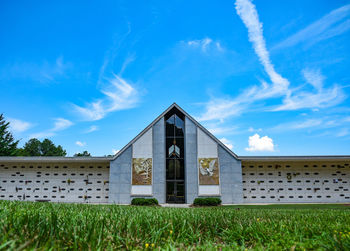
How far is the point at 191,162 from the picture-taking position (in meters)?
24.0

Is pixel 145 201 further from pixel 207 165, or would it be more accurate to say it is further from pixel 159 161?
pixel 207 165

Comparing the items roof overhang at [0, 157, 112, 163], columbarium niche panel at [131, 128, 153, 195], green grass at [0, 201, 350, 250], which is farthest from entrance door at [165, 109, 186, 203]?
green grass at [0, 201, 350, 250]

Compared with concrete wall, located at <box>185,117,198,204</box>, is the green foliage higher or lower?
higher

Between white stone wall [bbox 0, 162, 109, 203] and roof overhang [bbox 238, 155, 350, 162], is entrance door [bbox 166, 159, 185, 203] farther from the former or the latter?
white stone wall [bbox 0, 162, 109, 203]

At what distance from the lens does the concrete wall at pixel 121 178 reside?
23.4 meters

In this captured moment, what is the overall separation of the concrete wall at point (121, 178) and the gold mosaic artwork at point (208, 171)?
24.7 ft

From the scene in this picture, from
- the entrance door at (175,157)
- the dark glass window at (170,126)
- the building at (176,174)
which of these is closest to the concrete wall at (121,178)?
the building at (176,174)

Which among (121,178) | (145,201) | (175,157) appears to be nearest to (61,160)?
(121,178)

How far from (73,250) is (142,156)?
22.4m

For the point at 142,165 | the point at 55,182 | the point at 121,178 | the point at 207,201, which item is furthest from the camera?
the point at 55,182

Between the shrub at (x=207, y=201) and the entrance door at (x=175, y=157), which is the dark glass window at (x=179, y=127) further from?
the shrub at (x=207, y=201)

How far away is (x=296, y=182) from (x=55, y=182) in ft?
87.6

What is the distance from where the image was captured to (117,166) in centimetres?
2422

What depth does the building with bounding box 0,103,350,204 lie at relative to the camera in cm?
2347
